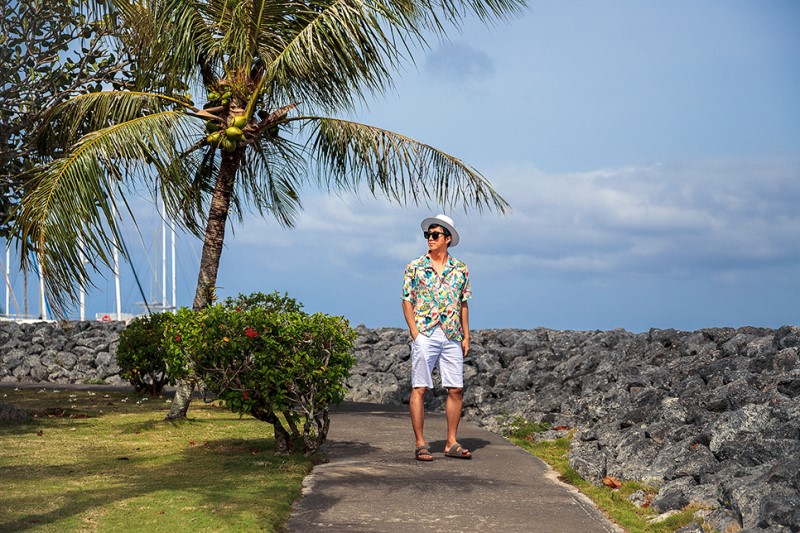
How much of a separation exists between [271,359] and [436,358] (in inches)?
62.5

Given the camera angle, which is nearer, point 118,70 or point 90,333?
point 118,70

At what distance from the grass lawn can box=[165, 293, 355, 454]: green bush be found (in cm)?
59

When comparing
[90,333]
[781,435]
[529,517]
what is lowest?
[529,517]

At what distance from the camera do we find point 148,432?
35.4 feet

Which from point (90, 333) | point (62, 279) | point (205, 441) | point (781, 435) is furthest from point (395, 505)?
point (90, 333)

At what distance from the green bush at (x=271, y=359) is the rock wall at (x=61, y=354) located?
457 inches

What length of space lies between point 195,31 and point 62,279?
4689mm

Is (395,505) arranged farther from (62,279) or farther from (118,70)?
(118,70)

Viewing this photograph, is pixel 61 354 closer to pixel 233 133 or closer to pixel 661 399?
pixel 233 133

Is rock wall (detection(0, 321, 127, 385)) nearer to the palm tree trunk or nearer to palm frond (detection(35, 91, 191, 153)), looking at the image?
palm frond (detection(35, 91, 191, 153))

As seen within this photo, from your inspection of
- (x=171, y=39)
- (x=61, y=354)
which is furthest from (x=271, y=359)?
(x=61, y=354)

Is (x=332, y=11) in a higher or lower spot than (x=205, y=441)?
higher

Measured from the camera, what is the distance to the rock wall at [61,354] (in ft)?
64.1

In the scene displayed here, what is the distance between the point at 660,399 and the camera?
9445 mm
